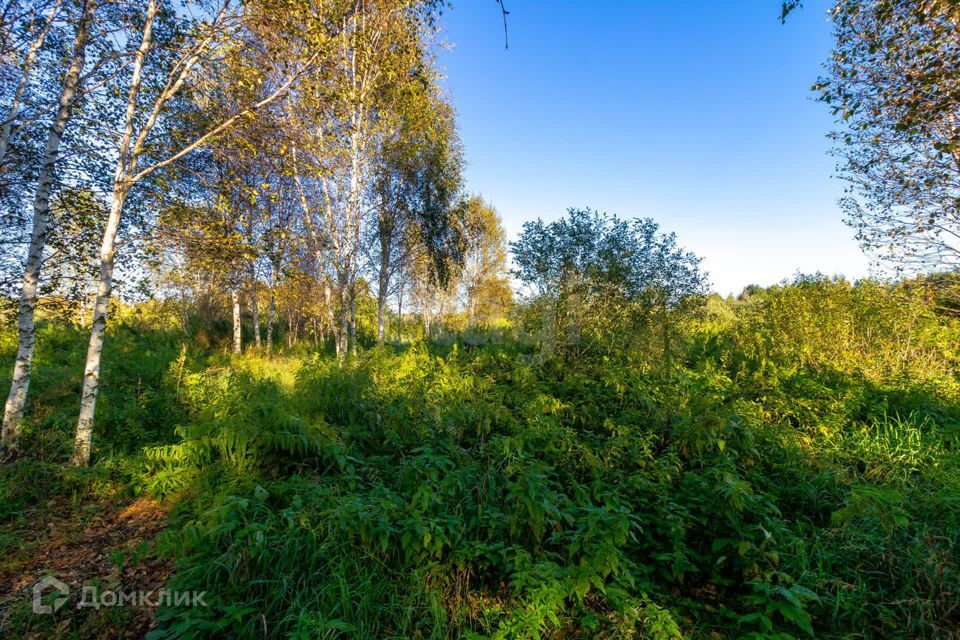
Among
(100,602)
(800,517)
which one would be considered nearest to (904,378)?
(800,517)

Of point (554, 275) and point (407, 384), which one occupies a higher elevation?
point (554, 275)

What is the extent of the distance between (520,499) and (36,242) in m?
7.08

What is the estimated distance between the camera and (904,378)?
7.79m

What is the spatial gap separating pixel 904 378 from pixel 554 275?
7.85 meters

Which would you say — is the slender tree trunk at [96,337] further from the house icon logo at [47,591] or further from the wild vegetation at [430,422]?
the house icon logo at [47,591]

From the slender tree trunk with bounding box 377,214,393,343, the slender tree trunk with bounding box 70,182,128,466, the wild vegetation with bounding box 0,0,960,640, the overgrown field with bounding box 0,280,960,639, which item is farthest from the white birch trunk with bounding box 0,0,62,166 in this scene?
the slender tree trunk with bounding box 377,214,393,343

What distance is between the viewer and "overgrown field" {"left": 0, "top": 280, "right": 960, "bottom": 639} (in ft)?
8.48

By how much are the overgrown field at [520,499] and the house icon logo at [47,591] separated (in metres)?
0.09

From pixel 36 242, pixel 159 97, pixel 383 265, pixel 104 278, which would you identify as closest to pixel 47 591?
pixel 104 278

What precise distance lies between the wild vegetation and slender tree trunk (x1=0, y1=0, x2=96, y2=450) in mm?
30

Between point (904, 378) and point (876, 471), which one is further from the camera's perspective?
point (904, 378)

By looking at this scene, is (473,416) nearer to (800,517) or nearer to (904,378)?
(800,517)

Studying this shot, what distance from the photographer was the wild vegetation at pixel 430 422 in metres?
2.69

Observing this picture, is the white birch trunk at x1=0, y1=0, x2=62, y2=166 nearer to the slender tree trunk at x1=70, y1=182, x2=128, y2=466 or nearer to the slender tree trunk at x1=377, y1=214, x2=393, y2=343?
the slender tree trunk at x1=70, y1=182, x2=128, y2=466
